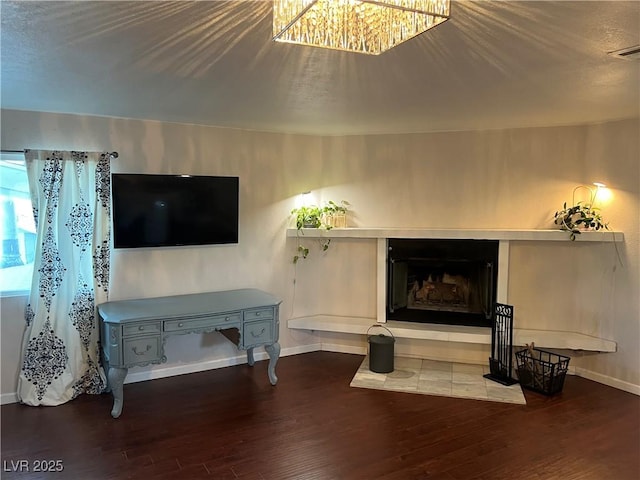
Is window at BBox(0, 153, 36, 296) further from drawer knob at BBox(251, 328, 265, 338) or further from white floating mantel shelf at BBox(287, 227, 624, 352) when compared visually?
white floating mantel shelf at BBox(287, 227, 624, 352)

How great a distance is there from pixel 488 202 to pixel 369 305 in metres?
1.55

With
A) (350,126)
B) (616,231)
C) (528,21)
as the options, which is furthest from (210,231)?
(616,231)

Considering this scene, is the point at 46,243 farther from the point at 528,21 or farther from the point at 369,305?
the point at 528,21

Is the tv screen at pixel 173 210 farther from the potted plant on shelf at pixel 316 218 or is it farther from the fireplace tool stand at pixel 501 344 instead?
the fireplace tool stand at pixel 501 344

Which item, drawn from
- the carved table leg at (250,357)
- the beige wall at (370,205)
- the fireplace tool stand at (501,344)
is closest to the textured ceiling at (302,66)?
the beige wall at (370,205)

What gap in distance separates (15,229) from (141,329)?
1.32m

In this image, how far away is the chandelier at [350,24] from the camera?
162 centimetres

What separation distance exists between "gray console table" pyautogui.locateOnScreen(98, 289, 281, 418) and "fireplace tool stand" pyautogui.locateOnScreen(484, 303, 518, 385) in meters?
1.94

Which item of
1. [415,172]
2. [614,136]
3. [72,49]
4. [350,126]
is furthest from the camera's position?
[415,172]

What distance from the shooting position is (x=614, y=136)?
3.86m

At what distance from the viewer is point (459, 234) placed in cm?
418

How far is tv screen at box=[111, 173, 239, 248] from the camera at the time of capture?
3750mm

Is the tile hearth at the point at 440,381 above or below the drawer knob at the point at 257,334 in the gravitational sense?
below

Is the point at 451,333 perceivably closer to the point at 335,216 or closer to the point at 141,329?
the point at 335,216
